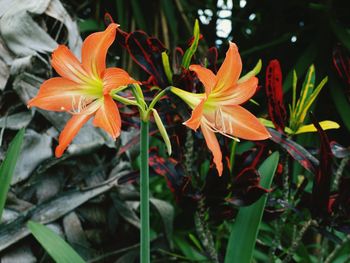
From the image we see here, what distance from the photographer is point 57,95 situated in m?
0.57

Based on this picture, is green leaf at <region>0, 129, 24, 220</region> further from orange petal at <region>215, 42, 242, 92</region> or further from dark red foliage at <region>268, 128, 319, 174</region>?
dark red foliage at <region>268, 128, 319, 174</region>

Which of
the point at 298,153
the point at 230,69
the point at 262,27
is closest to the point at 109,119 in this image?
the point at 230,69

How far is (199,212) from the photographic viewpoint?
2.99ft

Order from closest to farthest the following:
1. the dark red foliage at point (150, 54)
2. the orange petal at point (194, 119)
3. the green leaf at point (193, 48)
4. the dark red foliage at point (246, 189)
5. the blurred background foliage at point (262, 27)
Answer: the orange petal at point (194, 119) < the green leaf at point (193, 48) < the dark red foliage at point (246, 189) < the dark red foliage at point (150, 54) < the blurred background foliage at point (262, 27)

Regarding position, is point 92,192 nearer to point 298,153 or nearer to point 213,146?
point 298,153

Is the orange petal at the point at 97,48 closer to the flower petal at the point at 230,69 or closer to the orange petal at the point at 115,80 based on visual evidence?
the orange petal at the point at 115,80

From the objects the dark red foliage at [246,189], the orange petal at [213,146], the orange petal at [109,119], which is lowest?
the dark red foliage at [246,189]

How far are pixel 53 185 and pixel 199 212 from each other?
0.32 metres

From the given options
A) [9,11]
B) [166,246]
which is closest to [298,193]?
[166,246]

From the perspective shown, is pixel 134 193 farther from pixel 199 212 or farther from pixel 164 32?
pixel 164 32

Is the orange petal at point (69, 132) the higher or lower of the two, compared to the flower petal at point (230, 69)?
lower

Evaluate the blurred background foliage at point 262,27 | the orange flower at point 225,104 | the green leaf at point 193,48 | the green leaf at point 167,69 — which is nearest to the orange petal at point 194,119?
the orange flower at point 225,104

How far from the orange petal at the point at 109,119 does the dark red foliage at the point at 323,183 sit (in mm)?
414

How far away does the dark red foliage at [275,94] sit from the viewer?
0.87 meters
